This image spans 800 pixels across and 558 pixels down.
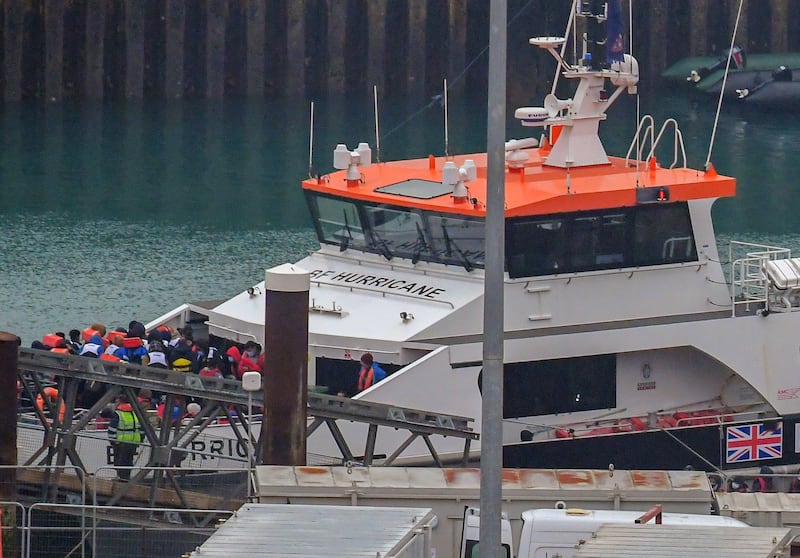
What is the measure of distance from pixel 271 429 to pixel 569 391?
4.16 m

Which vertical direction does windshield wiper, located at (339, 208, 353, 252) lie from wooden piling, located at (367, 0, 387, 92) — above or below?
below

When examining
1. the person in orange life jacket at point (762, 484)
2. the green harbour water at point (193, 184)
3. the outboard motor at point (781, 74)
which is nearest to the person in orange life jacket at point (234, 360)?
the person in orange life jacket at point (762, 484)

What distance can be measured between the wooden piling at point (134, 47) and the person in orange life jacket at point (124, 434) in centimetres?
3083

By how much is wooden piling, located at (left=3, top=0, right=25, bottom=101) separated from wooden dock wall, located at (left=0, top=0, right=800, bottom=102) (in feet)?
0.09

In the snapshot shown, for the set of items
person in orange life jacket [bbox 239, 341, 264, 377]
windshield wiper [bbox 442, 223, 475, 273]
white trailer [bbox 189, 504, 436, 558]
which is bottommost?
white trailer [bbox 189, 504, 436, 558]

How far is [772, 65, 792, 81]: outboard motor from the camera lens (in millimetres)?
47906

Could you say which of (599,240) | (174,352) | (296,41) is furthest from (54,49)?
(599,240)

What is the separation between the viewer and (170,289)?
29.4m

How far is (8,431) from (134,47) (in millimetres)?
32679

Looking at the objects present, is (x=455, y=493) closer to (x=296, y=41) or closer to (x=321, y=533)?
(x=321, y=533)

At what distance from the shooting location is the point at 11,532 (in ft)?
41.1

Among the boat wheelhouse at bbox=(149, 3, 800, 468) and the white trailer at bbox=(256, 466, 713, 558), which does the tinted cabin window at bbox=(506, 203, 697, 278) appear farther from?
the white trailer at bbox=(256, 466, 713, 558)

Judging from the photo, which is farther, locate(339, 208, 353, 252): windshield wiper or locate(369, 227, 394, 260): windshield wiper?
locate(339, 208, 353, 252): windshield wiper

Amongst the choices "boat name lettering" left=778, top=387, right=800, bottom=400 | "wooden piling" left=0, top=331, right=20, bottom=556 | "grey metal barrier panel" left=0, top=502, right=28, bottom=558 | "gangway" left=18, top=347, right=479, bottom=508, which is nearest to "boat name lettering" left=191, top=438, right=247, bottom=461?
Result: "gangway" left=18, top=347, right=479, bottom=508
